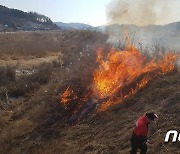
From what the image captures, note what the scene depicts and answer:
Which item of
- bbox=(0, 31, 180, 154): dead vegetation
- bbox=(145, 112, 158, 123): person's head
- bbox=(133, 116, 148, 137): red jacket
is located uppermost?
bbox=(145, 112, 158, 123): person's head

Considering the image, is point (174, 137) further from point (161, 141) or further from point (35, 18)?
point (35, 18)

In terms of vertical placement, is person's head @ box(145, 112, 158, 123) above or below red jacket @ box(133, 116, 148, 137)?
above

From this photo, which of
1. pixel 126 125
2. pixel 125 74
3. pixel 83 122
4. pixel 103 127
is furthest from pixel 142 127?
pixel 125 74

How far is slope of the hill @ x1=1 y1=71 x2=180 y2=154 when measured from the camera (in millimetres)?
11594

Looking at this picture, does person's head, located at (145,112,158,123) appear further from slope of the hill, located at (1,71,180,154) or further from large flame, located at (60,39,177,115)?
large flame, located at (60,39,177,115)

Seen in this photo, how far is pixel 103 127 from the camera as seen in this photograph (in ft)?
43.6

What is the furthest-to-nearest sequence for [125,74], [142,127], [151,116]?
[125,74]
[142,127]
[151,116]

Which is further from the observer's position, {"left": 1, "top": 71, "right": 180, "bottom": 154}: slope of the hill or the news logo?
{"left": 1, "top": 71, "right": 180, "bottom": 154}: slope of the hill

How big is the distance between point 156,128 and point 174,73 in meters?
5.05

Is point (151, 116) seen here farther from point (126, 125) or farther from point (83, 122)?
point (83, 122)

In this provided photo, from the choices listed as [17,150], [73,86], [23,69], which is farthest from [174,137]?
[23,69]

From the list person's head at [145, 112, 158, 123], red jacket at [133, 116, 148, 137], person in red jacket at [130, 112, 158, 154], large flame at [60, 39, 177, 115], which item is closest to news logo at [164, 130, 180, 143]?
person in red jacket at [130, 112, 158, 154]

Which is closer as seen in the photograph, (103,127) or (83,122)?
(103,127)

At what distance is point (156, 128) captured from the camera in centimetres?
1175
